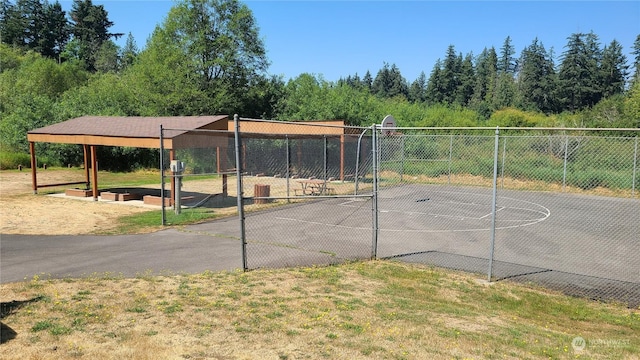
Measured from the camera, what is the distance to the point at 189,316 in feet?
19.3

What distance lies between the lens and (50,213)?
592 inches

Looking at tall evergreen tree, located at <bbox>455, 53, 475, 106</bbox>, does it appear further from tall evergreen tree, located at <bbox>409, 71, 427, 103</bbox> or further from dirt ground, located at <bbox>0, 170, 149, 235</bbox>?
dirt ground, located at <bbox>0, 170, 149, 235</bbox>

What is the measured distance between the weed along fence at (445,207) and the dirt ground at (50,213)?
258cm

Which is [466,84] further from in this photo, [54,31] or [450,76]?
[54,31]

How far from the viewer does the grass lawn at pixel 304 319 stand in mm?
4859

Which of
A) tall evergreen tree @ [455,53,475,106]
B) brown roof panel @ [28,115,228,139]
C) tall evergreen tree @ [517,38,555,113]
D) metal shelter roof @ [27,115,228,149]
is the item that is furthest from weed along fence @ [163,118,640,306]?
tall evergreen tree @ [455,53,475,106]

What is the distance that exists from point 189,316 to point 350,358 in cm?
233

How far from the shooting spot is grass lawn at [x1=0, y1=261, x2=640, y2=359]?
4.86 m

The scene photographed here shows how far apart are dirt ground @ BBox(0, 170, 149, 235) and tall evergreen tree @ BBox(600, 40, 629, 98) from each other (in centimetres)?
7891

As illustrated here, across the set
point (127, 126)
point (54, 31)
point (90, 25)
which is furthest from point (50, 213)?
point (90, 25)

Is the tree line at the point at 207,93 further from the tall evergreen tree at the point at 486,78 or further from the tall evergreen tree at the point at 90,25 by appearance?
the tall evergreen tree at the point at 90,25

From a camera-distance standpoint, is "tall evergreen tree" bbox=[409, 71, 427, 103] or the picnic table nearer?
the picnic table

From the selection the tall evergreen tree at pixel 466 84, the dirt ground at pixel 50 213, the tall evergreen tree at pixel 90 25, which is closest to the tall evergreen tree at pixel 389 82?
the tall evergreen tree at pixel 466 84

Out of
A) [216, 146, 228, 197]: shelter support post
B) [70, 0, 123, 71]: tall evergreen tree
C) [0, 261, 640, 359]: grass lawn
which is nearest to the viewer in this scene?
[0, 261, 640, 359]: grass lawn
